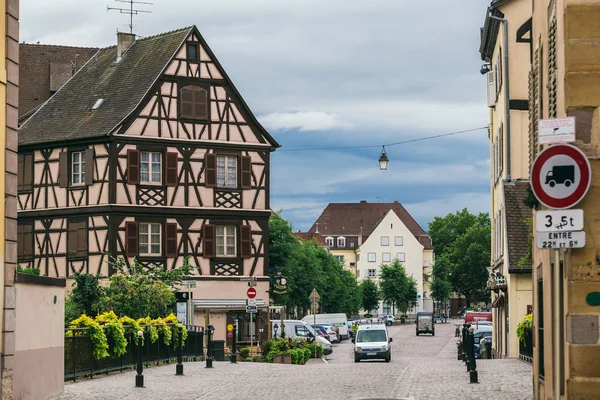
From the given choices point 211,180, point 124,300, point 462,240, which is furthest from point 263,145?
point 462,240

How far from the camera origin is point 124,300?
45.8 meters

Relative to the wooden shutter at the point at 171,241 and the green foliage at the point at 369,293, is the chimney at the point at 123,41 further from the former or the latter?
the green foliage at the point at 369,293

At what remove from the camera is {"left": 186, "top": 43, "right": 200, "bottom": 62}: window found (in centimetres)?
5656

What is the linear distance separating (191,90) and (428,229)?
108 metres

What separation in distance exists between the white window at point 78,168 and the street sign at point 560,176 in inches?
1833

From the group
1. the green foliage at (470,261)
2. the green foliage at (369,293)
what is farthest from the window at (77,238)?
the green foliage at (470,261)

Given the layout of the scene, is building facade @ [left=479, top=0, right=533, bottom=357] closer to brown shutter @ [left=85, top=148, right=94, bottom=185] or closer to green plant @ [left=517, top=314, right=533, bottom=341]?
green plant @ [left=517, top=314, right=533, bottom=341]

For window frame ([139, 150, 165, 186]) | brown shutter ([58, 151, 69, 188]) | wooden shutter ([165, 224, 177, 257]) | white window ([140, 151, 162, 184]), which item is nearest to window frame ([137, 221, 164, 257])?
wooden shutter ([165, 224, 177, 257])

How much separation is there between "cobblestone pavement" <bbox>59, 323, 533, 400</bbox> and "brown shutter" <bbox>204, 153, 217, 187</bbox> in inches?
893

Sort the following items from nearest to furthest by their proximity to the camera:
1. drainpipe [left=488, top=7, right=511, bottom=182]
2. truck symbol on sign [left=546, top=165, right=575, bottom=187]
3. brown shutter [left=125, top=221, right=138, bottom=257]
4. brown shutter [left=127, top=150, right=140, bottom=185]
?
1. truck symbol on sign [left=546, top=165, right=575, bottom=187]
2. drainpipe [left=488, top=7, right=511, bottom=182]
3. brown shutter [left=125, top=221, right=138, bottom=257]
4. brown shutter [left=127, top=150, right=140, bottom=185]

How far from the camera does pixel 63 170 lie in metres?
56.4

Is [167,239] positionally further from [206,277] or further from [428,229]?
[428,229]

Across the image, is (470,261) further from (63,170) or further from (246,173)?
(63,170)

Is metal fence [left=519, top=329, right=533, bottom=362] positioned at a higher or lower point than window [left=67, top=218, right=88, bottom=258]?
lower
